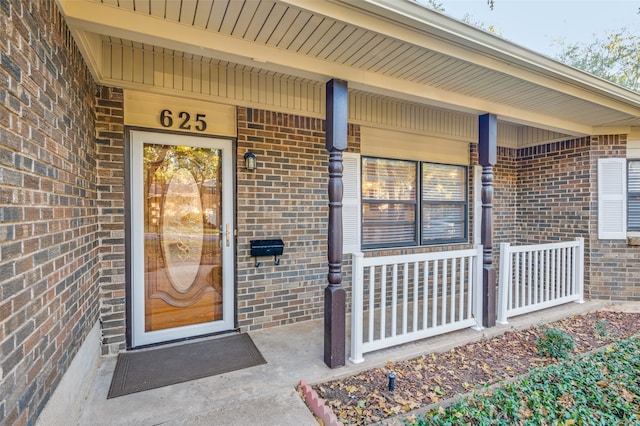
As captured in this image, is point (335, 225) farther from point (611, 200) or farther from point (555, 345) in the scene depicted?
point (611, 200)

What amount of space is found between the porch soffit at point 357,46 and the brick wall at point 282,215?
38.3 inches

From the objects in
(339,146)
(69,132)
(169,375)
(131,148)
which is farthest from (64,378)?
(339,146)

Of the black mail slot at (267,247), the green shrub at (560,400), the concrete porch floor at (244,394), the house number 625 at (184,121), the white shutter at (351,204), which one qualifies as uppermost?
the house number 625 at (184,121)

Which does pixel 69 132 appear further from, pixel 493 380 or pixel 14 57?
pixel 493 380

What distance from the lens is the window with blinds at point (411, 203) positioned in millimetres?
4406

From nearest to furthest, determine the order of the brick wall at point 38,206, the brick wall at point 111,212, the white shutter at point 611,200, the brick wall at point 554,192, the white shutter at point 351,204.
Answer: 1. the brick wall at point 38,206
2. the brick wall at point 111,212
3. the white shutter at point 351,204
4. the white shutter at point 611,200
5. the brick wall at point 554,192

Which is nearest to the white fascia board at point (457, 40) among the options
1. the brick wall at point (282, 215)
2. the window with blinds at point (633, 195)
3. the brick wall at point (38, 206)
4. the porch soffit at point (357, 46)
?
the porch soffit at point (357, 46)

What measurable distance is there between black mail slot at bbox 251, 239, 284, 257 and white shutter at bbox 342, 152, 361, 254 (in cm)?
95

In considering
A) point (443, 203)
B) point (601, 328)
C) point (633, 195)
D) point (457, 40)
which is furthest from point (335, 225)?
point (633, 195)

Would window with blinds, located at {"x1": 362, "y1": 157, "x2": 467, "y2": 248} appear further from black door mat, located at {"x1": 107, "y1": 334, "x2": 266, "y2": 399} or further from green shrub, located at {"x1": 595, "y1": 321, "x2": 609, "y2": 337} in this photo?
black door mat, located at {"x1": 107, "y1": 334, "x2": 266, "y2": 399}

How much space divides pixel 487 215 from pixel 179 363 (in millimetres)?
3559

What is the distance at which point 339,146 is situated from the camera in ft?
8.96

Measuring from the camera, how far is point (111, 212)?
291cm

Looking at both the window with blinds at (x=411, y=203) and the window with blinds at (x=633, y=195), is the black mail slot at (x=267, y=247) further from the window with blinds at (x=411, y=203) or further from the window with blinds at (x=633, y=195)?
the window with blinds at (x=633, y=195)
